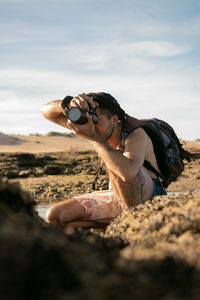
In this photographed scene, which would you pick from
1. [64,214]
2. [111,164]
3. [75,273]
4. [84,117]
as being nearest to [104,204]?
[64,214]

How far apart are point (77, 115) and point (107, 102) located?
444mm

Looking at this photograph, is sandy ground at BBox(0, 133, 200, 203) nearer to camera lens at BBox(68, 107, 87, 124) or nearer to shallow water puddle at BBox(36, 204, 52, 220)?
shallow water puddle at BBox(36, 204, 52, 220)

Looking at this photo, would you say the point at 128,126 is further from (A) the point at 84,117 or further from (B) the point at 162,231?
(B) the point at 162,231

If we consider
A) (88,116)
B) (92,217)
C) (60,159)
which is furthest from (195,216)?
(60,159)

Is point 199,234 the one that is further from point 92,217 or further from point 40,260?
point 92,217

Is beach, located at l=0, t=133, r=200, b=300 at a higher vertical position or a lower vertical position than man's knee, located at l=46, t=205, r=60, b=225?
higher

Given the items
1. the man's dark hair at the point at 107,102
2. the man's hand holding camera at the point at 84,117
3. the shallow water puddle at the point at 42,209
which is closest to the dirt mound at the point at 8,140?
the shallow water puddle at the point at 42,209

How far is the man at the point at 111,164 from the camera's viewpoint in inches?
126

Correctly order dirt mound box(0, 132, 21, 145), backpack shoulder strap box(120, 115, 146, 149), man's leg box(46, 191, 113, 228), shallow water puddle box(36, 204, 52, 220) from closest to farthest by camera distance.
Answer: backpack shoulder strap box(120, 115, 146, 149), man's leg box(46, 191, 113, 228), shallow water puddle box(36, 204, 52, 220), dirt mound box(0, 132, 21, 145)

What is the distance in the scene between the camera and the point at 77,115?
128 inches

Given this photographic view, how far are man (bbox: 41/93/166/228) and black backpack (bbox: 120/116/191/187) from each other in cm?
5

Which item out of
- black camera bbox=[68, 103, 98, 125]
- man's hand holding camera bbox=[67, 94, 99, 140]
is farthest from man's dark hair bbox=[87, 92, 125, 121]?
black camera bbox=[68, 103, 98, 125]

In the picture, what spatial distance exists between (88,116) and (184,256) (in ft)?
6.44

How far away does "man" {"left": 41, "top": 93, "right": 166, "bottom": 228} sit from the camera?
3211 millimetres
